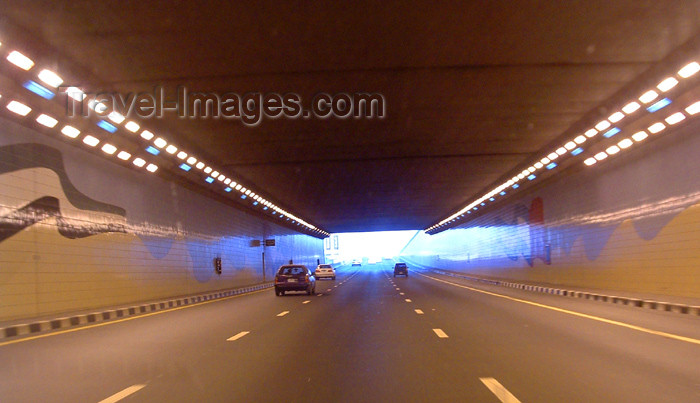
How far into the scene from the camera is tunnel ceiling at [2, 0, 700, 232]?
12.1 meters

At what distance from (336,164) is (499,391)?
23315mm

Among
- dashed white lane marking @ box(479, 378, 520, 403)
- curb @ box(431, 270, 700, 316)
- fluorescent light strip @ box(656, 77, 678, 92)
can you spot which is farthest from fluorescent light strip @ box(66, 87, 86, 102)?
curb @ box(431, 270, 700, 316)

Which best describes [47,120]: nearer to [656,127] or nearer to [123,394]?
[123,394]

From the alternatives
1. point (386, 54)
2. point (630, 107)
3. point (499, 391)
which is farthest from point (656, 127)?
point (499, 391)

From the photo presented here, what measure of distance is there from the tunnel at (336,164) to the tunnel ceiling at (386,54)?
0.26 feet

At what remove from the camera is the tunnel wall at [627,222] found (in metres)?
19.5

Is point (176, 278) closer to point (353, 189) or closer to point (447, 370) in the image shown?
point (353, 189)

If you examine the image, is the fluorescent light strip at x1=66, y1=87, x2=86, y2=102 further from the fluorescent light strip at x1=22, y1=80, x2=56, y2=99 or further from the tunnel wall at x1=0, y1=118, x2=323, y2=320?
the tunnel wall at x1=0, y1=118, x2=323, y2=320

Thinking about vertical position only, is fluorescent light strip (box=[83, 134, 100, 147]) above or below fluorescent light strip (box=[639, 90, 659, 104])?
below

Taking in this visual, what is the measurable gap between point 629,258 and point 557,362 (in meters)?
16.8

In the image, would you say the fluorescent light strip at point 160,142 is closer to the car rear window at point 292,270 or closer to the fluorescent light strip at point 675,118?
the car rear window at point 292,270

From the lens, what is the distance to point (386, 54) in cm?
1441

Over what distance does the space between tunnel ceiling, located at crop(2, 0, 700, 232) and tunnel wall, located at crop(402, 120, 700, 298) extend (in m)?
3.32

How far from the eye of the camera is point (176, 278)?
3012 centimetres
